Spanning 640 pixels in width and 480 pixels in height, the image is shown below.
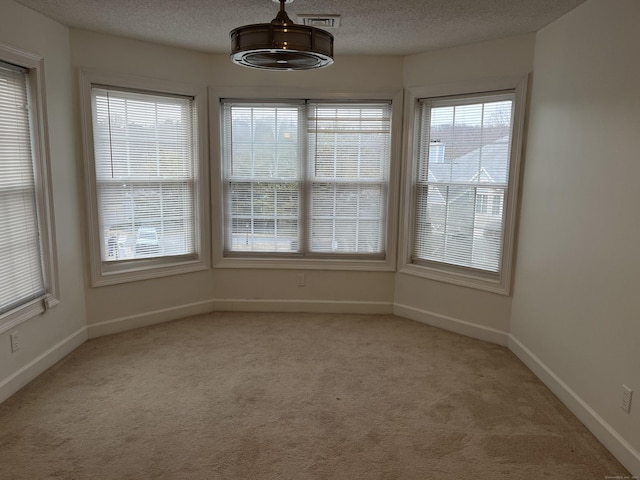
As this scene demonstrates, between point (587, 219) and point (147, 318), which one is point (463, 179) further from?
point (147, 318)

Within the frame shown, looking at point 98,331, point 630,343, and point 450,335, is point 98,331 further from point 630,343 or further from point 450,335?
point 630,343

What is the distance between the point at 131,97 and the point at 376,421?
3126 millimetres

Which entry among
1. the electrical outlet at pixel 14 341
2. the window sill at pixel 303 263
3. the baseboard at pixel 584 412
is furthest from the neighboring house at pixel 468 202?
the electrical outlet at pixel 14 341

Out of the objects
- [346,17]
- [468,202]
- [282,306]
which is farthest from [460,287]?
[346,17]

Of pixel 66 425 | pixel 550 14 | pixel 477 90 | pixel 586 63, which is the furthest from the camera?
pixel 477 90

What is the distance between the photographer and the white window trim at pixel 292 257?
4.16 meters

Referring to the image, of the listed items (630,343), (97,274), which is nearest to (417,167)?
(630,343)

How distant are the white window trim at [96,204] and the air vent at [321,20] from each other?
4.69 ft

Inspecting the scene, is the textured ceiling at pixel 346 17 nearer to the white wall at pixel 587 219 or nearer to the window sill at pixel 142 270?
the white wall at pixel 587 219

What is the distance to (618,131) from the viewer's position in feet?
7.92

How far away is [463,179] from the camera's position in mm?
3920

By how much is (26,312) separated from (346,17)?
286 cm

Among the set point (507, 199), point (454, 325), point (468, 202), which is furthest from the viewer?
point (454, 325)

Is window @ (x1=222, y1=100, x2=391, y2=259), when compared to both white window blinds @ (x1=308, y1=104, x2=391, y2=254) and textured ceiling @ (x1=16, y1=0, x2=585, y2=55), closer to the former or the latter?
white window blinds @ (x1=308, y1=104, x2=391, y2=254)
